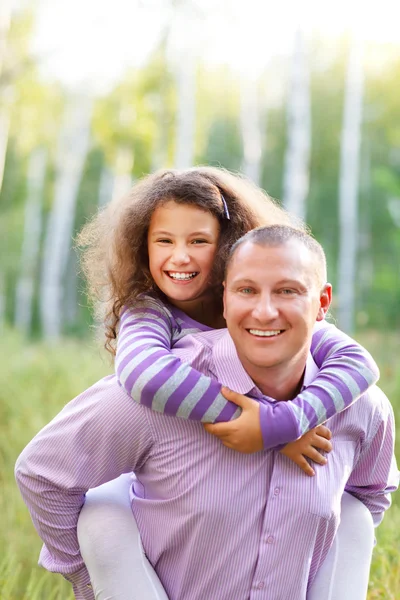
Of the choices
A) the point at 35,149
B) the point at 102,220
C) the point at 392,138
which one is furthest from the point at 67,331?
the point at 102,220

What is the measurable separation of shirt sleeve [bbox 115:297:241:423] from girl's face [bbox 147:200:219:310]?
0.44 m

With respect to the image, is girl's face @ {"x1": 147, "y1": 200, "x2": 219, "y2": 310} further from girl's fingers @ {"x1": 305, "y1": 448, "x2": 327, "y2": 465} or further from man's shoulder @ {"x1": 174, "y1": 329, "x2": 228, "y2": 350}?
girl's fingers @ {"x1": 305, "y1": 448, "x2": 327, "y2": 465}

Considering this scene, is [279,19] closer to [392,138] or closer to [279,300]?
[392,138]

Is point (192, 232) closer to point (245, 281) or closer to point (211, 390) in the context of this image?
point (245, 281)

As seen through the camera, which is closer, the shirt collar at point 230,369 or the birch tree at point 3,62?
the shirt collar at point 230,369

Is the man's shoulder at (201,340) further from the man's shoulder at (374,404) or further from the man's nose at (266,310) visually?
the man's shoulder at (374,404)

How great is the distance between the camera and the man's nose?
79.6 inches

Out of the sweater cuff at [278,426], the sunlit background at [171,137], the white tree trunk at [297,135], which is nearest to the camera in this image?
the sweater cuff at [278,426]

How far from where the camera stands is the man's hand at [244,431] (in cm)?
200

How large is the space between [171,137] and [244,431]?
14193 millimetres

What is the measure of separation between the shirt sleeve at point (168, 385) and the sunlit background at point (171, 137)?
4.09 ft

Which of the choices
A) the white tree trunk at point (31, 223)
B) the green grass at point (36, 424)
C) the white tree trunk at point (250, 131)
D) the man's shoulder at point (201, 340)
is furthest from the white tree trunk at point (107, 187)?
the man's shoulder at point (201, 340)

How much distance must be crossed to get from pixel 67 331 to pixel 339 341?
77.8 feet

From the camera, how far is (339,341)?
7.73 feet
